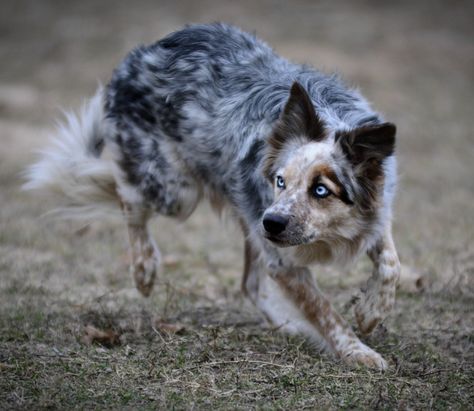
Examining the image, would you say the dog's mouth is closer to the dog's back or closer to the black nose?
the black nose

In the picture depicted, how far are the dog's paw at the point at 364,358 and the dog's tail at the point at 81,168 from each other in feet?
8.64

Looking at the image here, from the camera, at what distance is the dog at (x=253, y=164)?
4668 mm

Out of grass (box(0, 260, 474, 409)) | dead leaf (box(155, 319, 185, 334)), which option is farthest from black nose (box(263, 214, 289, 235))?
dead leaf (box(155, 319, 185, 334))

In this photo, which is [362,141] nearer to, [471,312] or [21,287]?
[471,312]

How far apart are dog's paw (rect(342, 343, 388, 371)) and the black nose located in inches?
39.2

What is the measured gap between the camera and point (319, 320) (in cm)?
517

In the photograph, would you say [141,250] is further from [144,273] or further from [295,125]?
[295,125]

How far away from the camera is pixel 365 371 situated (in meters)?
4.58

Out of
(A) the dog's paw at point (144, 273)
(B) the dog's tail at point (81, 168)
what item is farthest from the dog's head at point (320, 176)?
(B) the dog's tail at point (81, 168)

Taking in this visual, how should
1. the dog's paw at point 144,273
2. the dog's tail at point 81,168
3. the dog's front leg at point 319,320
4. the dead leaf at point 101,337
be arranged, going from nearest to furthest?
the dog's front leg at point 319,320, the dead leaf at point 101,337, the dog's paw at point 144,273, the dog's tail at point 81,168

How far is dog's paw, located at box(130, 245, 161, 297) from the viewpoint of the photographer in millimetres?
6191

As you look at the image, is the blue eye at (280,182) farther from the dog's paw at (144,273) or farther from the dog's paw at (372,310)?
the dog's paw at (144,273)

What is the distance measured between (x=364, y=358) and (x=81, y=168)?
3.11 meters

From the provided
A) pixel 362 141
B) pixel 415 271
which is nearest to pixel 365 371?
pixel 362 141
